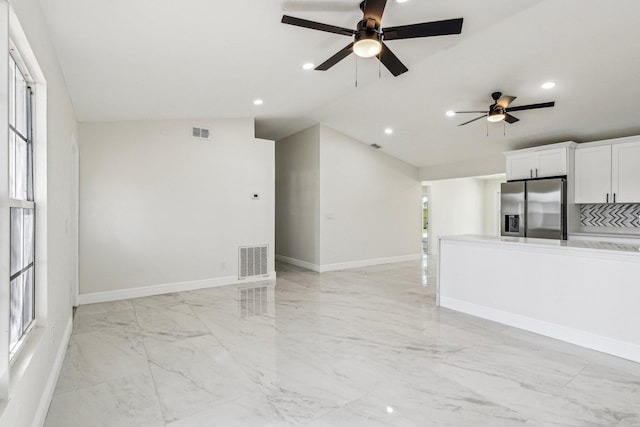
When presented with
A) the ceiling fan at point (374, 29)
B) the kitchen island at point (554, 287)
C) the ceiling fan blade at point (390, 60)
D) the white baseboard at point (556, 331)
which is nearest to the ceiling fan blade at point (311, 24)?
the ceiling fan at point (374, 29)

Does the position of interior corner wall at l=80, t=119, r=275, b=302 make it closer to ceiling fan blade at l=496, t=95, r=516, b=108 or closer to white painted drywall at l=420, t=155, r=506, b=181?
ceiling fan blade at l=496, t=95, r=516, b=108

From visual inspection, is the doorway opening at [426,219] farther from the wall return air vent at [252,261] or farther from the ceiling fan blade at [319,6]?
the ceiling fan blade at [319,6]

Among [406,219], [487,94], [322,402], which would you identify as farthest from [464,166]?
[322,402]

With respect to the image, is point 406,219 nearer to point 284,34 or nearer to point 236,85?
point 236,85

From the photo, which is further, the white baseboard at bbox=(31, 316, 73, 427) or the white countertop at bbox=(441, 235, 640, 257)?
the white countertop at bbox=(441, 235, 640, 257)

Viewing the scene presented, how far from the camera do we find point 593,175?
5398 millimetres

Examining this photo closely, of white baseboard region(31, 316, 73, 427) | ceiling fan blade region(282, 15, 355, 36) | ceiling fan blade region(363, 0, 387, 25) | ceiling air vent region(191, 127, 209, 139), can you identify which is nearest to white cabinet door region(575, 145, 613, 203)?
ceiling fan blade region(363, 0, 387, 25)

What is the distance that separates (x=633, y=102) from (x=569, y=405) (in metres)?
4.36

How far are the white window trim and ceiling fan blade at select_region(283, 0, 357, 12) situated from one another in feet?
5.89

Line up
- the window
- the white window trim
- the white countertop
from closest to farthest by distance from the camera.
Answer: the white window trim → the window → the white countertop

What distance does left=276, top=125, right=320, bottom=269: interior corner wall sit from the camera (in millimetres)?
7043

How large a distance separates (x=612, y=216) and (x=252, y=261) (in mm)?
6272

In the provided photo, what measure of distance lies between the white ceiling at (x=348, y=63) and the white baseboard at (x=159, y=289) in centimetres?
244

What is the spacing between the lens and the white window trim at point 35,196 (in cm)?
136
